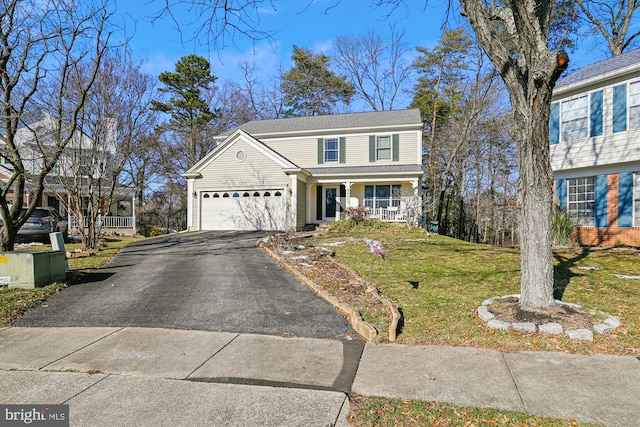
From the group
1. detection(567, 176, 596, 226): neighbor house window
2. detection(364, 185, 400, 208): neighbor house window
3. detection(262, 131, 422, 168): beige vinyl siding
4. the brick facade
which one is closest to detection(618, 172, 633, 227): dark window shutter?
the brick facade

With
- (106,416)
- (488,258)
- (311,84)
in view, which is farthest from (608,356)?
(311,84)

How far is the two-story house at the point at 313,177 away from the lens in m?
18.3

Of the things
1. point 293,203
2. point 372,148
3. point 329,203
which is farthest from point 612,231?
point 293,203

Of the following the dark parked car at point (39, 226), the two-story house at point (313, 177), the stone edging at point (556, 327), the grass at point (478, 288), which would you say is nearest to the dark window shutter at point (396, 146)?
the two-story house at point (313, 177)

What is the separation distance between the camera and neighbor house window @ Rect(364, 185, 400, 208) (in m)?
19.0

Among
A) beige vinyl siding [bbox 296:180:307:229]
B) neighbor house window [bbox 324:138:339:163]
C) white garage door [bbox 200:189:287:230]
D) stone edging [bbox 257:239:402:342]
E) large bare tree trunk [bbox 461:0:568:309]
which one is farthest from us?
neighbor house window [bbox 324:138:339:163]

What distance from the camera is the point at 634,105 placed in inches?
460

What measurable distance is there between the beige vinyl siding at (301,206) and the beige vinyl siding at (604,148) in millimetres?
10630

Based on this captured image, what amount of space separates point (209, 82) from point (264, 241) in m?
23.2

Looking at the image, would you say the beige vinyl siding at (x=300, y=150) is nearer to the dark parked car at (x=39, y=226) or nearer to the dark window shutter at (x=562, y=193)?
the dark parked car at (x=39, y=226)

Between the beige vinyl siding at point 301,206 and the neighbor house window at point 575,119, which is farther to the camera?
the beige vinyl siding at point 301,206

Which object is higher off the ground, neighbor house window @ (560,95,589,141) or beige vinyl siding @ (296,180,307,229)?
neighbor house window @ (560,95,589,141)

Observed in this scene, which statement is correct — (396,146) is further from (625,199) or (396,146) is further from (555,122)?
(625,199)

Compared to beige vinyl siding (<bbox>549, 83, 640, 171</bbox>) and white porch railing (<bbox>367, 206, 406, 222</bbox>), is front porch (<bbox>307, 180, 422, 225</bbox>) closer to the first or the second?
white porch railing (<bbox>367, 206, 406, 222</bbox>)
